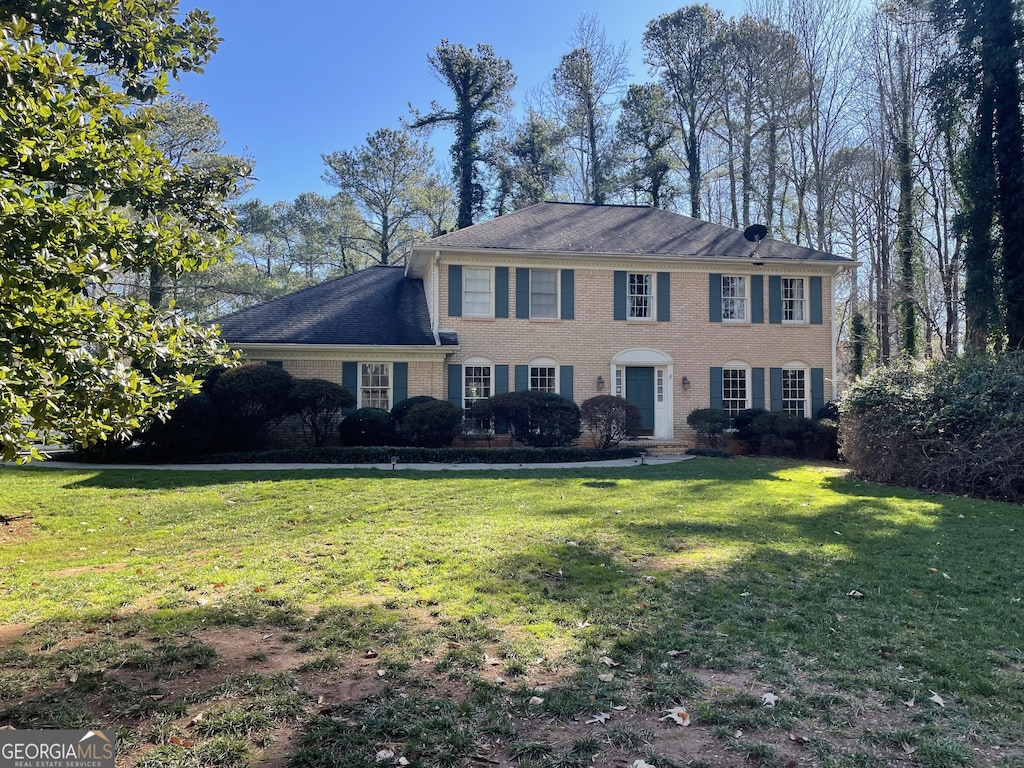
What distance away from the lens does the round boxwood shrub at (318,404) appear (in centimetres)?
1414

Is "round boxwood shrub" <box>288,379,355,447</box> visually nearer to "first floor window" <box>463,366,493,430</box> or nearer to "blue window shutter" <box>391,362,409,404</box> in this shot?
"blue window shutter" <box>391,362,409,404</box>

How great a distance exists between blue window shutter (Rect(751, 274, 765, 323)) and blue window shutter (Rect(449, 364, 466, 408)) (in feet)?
29.7

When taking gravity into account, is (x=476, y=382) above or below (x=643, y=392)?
above

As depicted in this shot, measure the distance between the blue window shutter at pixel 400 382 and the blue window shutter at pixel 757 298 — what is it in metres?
10.5

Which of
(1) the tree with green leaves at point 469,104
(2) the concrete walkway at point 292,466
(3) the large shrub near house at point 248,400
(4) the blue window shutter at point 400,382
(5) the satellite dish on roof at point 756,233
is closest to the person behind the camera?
(2) the concrete walkway at point 292,466

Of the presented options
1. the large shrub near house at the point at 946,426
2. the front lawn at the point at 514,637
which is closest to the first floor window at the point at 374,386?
the front lawn at the point at 514,637

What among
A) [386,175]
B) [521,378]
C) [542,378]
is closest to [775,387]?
[542,378]

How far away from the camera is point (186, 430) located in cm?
1295

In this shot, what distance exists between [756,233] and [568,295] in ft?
22.4

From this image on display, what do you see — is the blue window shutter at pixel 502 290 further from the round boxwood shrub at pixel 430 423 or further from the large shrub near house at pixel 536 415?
the round boxwood shrub at pixel 430 423

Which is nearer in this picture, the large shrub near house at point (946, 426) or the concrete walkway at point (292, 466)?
the large shrub near house at point (946, 426)

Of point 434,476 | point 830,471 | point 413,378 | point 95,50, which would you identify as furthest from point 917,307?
point 95,50

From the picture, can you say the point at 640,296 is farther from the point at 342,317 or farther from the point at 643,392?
the point at 342,317

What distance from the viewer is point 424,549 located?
580 cm
